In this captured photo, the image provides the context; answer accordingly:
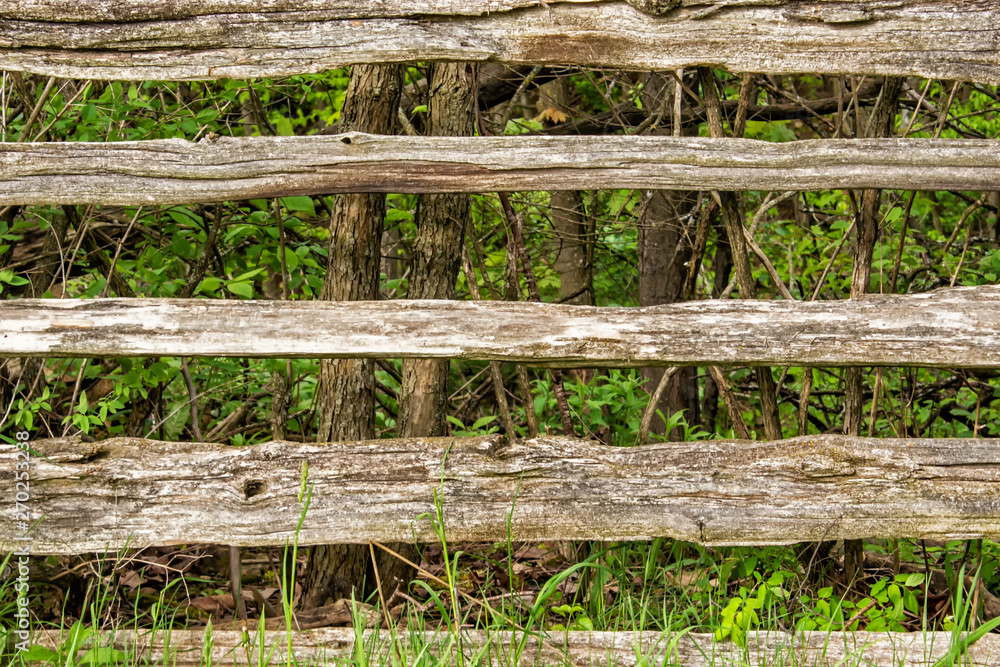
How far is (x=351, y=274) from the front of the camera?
8.27ft

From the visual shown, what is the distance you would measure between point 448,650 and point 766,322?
108 centimetres

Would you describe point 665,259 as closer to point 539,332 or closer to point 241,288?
point 539,332

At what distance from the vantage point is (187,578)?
2.75 metres

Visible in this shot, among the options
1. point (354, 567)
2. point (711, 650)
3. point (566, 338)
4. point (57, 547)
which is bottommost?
point (354, 567)

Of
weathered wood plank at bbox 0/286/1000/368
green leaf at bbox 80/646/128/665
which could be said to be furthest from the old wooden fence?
green leaf at bbox 80/646/128/665

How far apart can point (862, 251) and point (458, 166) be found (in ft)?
4.00

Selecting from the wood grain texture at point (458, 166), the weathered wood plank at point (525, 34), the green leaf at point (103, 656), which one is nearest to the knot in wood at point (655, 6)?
the weathered wood plank at point (525, 34)

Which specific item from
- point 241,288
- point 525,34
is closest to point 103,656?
point 241,288

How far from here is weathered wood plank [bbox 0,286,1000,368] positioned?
78.5 inches

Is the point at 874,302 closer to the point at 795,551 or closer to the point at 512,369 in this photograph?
the point at 795,551

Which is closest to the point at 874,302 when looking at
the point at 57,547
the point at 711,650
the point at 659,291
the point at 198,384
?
the point at 711,650

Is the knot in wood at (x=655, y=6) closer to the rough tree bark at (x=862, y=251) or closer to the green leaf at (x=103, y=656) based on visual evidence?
the rough tree bark at (x=862, y=251)

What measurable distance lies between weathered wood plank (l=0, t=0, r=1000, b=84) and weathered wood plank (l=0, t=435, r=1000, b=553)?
0.96 metres

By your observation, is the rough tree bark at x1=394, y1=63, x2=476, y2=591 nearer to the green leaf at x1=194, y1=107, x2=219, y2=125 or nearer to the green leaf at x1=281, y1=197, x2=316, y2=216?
the green leaf at x1=281, y1=197, x2=316, y2=216
